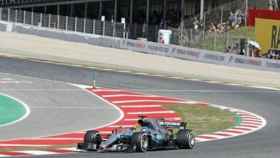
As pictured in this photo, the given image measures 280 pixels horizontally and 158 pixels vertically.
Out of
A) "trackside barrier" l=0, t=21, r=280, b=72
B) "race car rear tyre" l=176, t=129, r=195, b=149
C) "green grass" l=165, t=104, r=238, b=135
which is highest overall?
"trackside barrier" l=0, t=21, r=280, b=72

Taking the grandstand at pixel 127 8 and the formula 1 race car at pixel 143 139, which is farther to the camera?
the grandstand at pixel 127 8

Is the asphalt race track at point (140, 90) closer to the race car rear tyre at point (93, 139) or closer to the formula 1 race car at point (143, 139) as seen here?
the formula 1 race car at point (143, 139)

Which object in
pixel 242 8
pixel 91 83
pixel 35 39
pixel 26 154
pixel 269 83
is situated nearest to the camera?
pixel 26 154

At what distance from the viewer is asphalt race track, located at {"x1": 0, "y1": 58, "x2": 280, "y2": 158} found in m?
17.4

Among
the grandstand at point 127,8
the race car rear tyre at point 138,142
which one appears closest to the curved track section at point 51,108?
the race car rear tyre at point 138,142

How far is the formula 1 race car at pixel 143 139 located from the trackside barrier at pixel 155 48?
26958 millimetres

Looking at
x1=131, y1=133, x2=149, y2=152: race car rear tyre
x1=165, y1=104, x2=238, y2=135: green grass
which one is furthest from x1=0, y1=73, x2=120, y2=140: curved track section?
x1=131, y1=133, x2=149, y2=152: race car rear tyre

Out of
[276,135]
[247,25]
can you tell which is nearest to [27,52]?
[247,25]

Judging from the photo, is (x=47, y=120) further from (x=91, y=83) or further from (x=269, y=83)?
(x=269, y=83)

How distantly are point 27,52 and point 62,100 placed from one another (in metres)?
19.7

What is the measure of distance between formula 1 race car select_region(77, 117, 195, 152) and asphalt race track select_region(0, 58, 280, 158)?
32 centimetres

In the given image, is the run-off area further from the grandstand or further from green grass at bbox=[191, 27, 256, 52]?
the grandstand

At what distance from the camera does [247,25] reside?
175ft

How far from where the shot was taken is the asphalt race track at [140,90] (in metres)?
17.4
